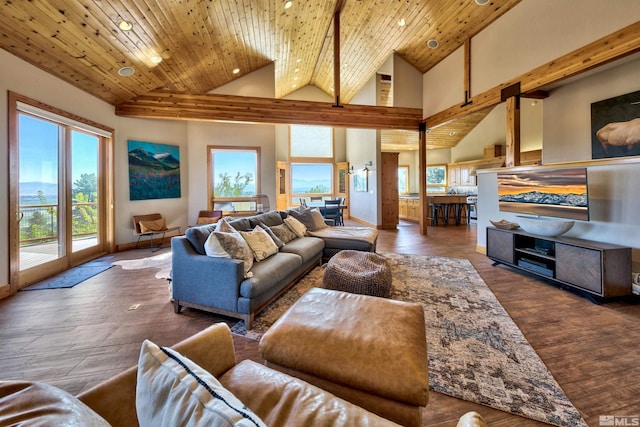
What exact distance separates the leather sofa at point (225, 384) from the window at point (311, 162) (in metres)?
9.95

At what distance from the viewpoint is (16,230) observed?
11.3 feet

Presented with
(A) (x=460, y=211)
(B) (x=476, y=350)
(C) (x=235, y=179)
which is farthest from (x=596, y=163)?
(C) (x=235, y=179)

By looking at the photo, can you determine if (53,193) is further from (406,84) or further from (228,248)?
(406,84)

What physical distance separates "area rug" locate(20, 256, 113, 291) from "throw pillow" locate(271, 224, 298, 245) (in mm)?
2725

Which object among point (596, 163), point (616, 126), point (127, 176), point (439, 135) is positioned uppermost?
point (439, 135)

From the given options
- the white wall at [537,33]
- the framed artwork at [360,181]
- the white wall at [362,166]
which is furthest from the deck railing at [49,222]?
the white wall at [537,33]

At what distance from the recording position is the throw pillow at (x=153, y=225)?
5.67 metres

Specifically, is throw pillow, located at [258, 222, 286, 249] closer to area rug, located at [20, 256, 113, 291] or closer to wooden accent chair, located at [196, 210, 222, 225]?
area rug, located at [20, 256, 113, 291]

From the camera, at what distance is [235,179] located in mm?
7211

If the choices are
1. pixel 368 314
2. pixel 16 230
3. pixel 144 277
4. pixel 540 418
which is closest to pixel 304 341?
pixel 368 314

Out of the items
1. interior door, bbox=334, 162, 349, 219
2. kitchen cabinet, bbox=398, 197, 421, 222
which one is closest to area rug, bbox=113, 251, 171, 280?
interior door, bbox=334, 162, 349, 219

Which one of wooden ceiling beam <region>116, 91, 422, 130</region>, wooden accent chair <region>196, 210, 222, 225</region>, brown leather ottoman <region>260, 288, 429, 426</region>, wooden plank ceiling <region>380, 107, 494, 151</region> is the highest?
wooden plank ceiling <region>380, 107, 494, 151</region>

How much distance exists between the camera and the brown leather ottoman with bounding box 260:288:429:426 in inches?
49.3

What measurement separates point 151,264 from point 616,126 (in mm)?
7089
